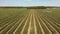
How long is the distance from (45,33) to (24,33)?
2057 mm

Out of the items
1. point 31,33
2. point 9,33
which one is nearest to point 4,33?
point 9,33

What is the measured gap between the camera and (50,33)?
14.4 metres

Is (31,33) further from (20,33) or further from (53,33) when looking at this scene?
(53,33)

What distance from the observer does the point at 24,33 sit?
1443 centimetres

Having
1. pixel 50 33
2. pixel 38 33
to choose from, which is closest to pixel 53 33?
pixel 50 33

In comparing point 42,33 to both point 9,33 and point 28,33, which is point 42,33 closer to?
point 28,33

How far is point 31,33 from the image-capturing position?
1445cm

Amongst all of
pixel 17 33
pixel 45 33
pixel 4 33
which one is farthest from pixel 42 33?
pixel 4 33

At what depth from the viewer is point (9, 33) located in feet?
47.6

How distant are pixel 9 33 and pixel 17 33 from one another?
791mm

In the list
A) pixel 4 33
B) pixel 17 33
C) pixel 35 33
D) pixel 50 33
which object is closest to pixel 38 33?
pixel 35 33

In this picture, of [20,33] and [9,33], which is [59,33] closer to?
[20,33]

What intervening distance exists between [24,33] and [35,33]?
3.55 feet

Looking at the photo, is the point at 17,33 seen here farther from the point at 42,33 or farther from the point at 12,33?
the point at 42,33
